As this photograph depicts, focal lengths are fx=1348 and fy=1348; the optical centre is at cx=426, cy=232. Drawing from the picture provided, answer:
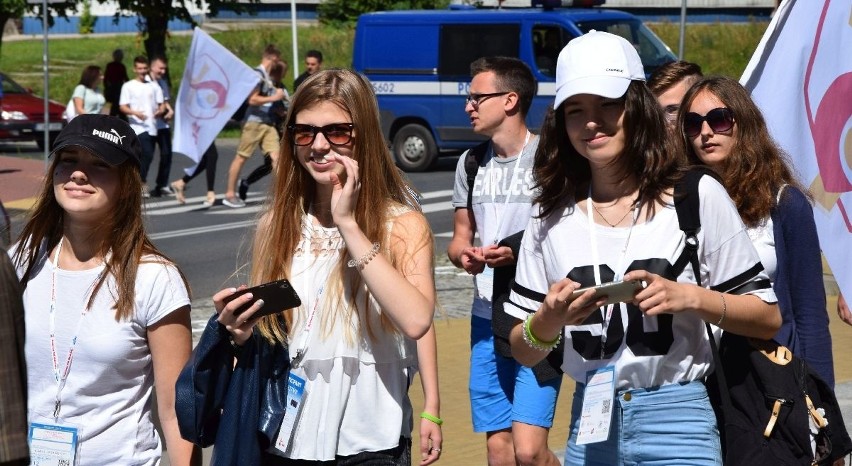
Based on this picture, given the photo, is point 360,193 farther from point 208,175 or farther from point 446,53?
point 446,53

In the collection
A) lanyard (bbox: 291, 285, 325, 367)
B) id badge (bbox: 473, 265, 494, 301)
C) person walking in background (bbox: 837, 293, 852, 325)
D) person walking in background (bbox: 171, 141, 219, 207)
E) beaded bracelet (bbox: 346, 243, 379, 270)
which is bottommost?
person walking in background (bbox: 171, 141, 219, 207)

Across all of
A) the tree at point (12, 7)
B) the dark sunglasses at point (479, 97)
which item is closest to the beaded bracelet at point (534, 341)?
the dark sunglasses at point (479, 97)

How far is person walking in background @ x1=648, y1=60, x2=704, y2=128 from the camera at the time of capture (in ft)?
16.1

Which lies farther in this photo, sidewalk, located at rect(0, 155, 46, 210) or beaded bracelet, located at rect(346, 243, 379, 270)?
sidewalk, located at rect(0, 155, 46, 210)

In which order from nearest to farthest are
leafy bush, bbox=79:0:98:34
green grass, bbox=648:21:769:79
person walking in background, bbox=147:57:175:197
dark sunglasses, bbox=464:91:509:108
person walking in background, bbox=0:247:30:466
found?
person walking in background, bbox=0:247:30:466 < dark sunglasses, bbox=464:91:509:108 < person walking in background, bbox=147:57:175:197 < green grass, bbox=648:21:769:79 < leafy bush, bbox=79:0:98:34

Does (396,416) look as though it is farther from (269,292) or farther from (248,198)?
(248,198)

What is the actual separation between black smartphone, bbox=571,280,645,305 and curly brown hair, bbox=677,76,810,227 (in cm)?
103

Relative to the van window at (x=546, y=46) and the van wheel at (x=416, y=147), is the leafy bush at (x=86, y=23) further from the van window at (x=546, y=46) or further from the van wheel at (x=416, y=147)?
the van window at (x=546, y=46)

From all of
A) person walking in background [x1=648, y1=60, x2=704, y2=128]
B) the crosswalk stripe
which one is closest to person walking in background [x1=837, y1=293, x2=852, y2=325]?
person walking in background [x1=648, y1=60, x2=704, y2=128]

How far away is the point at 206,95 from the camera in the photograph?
1529 cm

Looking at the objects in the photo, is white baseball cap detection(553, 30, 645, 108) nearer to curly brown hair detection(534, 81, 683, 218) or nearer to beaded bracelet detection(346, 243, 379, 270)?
curly brown hair detection(534, 81, 683, 218)

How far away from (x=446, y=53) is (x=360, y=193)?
17607 mm

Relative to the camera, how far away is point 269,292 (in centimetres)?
317

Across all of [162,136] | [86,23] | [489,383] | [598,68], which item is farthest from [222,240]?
[86,23]
